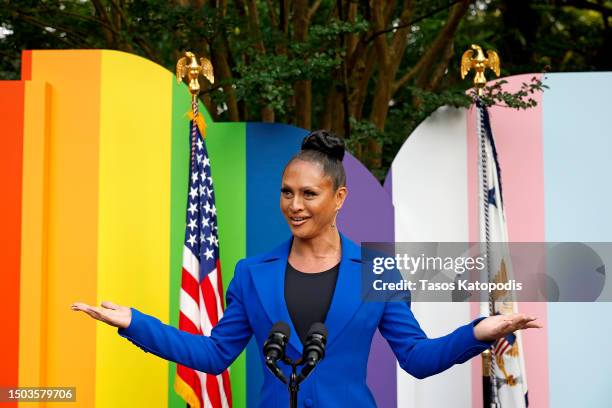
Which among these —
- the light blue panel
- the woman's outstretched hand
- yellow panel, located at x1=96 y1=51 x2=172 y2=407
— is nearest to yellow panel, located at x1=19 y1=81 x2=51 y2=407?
yellow panel, located at x1=96 y1=51 x2=172 y2=407

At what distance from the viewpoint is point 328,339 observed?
299cm

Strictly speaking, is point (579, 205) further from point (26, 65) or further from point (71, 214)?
point (26, 65)

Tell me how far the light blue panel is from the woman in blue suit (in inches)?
73.2

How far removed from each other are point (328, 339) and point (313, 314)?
4.2 inches

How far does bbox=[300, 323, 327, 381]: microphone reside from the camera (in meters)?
2.31

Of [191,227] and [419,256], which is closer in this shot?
[191,227]

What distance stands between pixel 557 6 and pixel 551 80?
15.5ft

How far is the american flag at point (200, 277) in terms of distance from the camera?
4.36 meters

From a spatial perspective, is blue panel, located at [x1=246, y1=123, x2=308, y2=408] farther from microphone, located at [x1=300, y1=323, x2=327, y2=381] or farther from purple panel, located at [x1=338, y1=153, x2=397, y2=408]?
microphone, located at [x1=300, y1=323, x2=327, y2=381]

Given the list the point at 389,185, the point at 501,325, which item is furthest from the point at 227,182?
the point at 501,325

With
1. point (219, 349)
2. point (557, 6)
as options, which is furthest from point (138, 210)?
point (557, 6)

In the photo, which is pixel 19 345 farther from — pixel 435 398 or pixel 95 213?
pixel 435 398

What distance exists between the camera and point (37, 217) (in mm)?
4359

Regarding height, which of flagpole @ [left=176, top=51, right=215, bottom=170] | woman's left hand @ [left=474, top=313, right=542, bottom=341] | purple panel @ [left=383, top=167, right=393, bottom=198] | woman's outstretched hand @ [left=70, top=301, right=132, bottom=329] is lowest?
woman's left hand @ [left=474, top=313, right=542, bottom=341]
